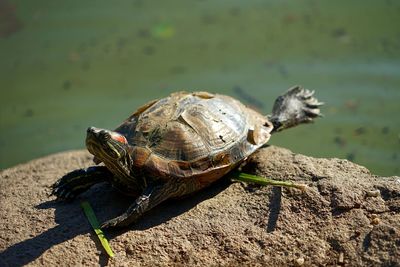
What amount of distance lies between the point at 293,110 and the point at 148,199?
176 cm

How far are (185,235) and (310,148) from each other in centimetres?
256

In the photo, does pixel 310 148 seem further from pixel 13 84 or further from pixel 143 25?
pixel 13 84

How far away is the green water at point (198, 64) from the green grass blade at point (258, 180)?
1.87 meters

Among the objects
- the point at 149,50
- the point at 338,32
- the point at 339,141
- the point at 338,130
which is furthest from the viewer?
the point at 149,50

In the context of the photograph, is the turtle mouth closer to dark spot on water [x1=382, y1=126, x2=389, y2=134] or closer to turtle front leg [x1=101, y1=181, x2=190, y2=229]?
turtle front leg [x1=101, y1=181, x2=190, y2=229]

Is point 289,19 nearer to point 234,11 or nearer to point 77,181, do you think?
point 234,11

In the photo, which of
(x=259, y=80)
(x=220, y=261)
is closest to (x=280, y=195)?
(x=220, y=261)

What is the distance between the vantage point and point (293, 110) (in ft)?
15.9

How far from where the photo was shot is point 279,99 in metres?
4.97

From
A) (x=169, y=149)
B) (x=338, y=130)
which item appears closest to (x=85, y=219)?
(x=169, y=149)

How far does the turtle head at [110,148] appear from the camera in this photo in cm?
353

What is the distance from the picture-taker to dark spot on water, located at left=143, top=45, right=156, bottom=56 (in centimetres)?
736

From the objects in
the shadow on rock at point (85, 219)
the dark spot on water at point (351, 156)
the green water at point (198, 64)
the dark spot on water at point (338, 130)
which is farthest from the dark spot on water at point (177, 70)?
the shadow on rock at point (85, 219)

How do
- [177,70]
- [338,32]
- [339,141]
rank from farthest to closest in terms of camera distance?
[338,32] < [177,70] < [339,141]
